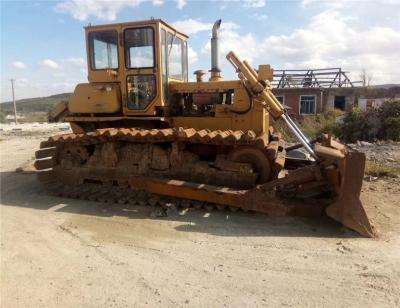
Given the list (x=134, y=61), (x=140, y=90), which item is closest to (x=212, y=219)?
(x=140, y=90)

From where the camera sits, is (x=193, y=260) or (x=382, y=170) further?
(x=382, y=170)

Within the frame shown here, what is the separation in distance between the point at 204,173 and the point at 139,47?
278 centimetres

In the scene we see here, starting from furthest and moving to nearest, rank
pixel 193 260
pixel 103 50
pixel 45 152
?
1. pixel 103 50
2. pixel 45 152
3. pixel 193 260

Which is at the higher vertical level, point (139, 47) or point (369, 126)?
point (139, 47)

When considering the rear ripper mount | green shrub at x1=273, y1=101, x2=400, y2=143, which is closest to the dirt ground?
the rear ripper mount

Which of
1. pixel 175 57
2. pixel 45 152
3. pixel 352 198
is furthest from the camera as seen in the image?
pixel 175 57

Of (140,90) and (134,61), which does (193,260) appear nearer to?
(140,90)

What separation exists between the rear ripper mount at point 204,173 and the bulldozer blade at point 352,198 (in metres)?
0.01

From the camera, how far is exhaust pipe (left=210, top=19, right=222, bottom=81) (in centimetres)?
755

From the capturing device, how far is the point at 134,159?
6734mm

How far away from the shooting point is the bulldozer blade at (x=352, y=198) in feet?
16.0

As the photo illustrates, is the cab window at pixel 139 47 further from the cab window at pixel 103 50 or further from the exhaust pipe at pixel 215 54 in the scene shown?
the exhaust pipe at pixel 215 54

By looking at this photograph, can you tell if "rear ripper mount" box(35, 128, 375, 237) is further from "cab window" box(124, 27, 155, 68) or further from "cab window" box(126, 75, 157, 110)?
"cab window" box(124, 27, 155, 68)

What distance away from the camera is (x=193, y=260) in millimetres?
4289
